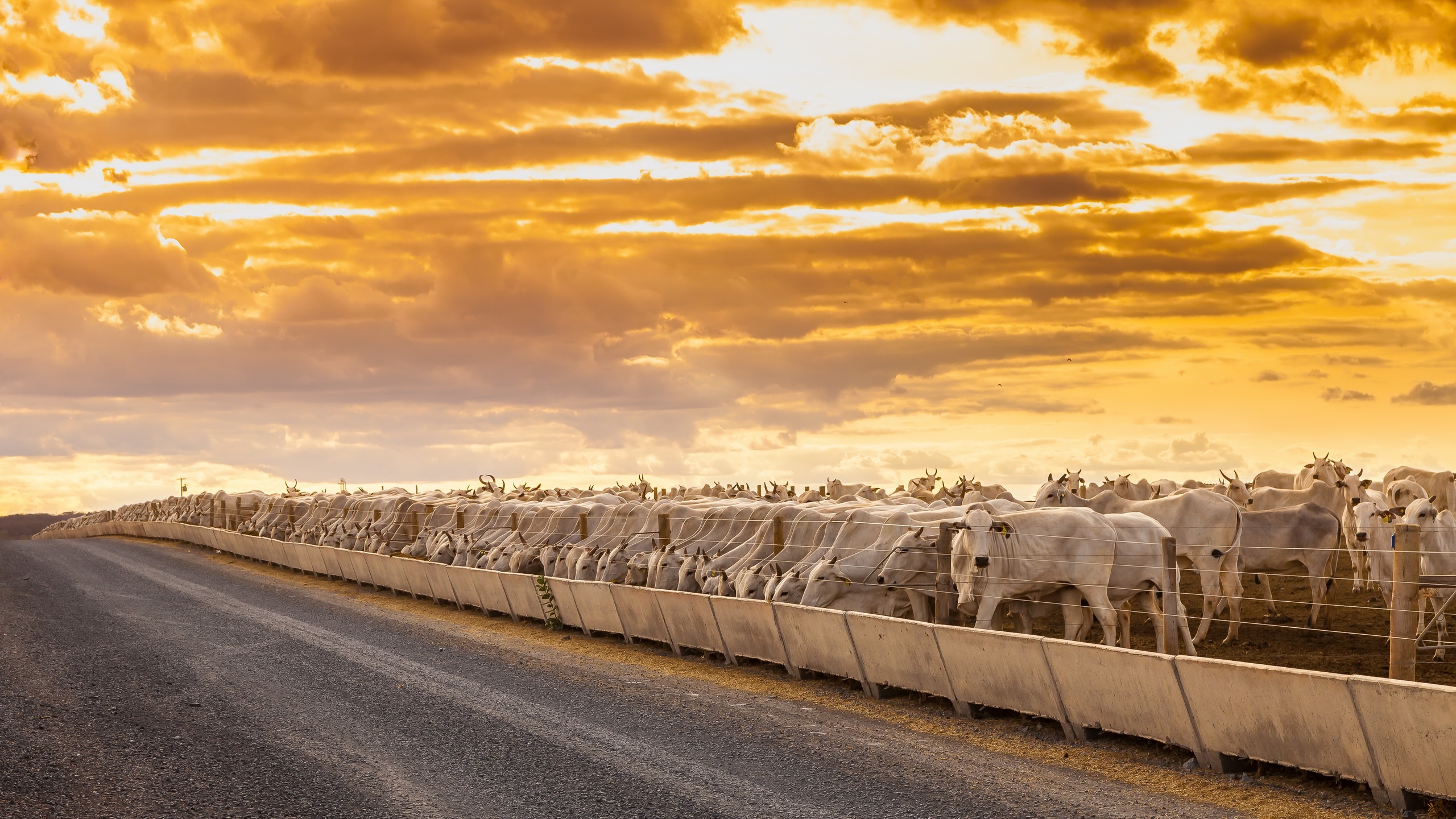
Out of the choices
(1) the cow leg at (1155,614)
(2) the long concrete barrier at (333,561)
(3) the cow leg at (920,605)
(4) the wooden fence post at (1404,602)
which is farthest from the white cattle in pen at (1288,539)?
(2) the long concrete barrier at (333,561)

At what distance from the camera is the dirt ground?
17203mm

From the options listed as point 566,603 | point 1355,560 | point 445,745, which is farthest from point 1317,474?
point 445,745

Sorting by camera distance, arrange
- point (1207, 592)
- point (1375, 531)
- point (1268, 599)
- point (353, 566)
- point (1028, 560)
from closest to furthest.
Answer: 1. point (1028, 560)
2. point (1207, 592)
3. point (1268, 599)
4. point (1375, 531)
5. point (353, 566)

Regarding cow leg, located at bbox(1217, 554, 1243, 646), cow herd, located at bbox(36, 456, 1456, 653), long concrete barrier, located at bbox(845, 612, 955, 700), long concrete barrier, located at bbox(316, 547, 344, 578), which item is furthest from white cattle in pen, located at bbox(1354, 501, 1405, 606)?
long concrete barrier, located at bbox(316, 547, 344, 578)

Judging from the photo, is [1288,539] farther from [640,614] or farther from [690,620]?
[640,614]

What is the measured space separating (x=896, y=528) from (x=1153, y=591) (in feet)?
15.6

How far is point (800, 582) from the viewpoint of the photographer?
20.9 meters

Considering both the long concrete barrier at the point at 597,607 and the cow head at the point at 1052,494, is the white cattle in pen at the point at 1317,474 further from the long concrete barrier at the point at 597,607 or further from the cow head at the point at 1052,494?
the long concrete barrier at the point at 597,607

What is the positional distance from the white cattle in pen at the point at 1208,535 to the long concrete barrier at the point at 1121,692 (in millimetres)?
8633

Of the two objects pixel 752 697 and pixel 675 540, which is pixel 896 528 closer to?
pixel 752 697

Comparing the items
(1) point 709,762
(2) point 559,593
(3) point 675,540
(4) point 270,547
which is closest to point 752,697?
(1) point 709,762

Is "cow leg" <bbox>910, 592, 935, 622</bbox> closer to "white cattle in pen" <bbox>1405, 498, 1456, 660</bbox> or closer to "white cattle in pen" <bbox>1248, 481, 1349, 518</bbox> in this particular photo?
"white cattle in pen" <bbox>1405, 498, 1456, 660</bbox>

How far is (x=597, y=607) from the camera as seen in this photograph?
75.7 ft

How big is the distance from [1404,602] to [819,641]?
7523mm
